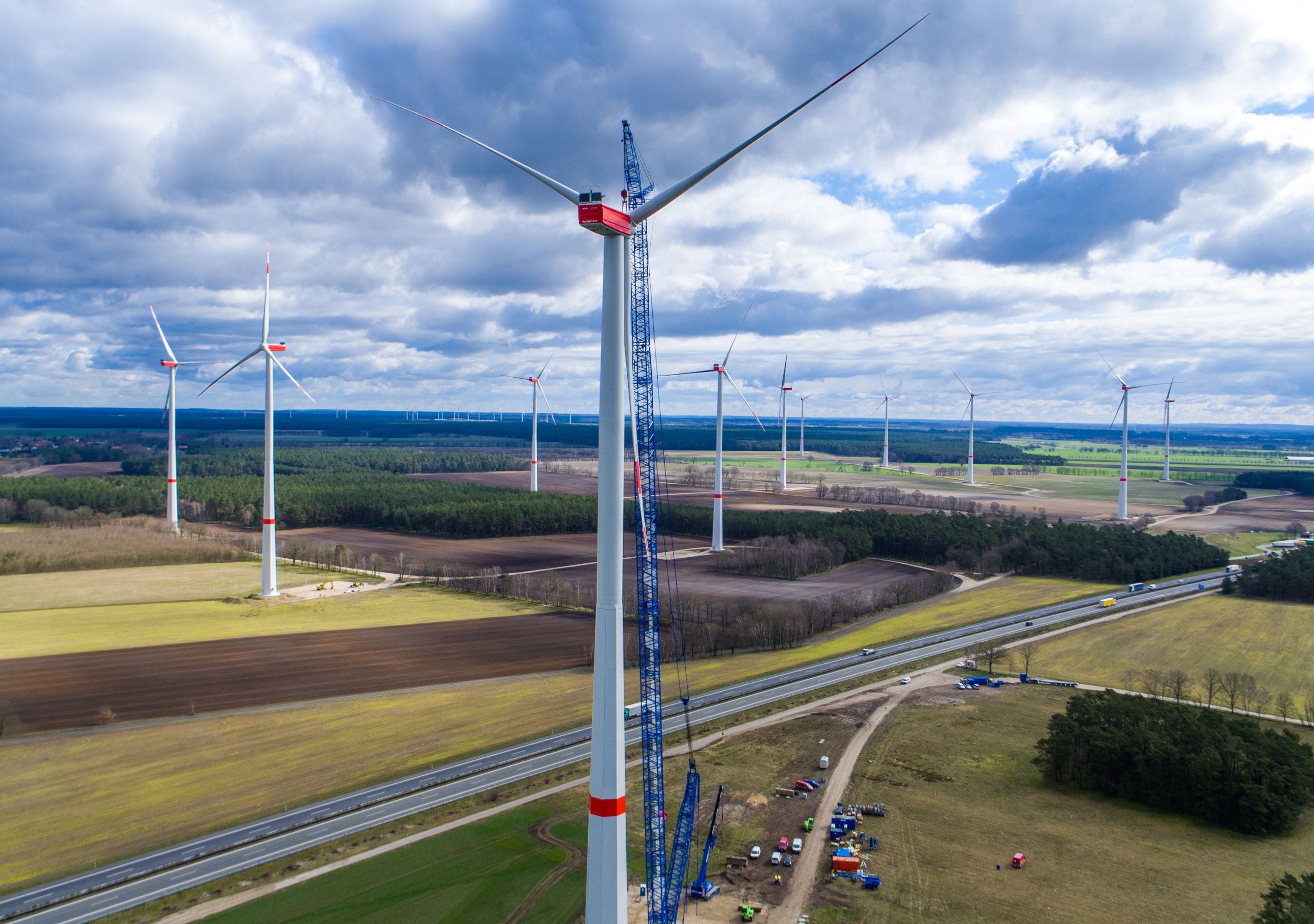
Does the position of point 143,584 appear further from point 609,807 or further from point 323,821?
point 609,807

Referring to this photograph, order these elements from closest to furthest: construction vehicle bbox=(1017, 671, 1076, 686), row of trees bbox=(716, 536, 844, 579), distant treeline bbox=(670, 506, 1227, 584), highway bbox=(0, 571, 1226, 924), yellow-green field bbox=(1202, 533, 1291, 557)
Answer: highway bbox=(0, 571, 1226, 924) < construction vehicle bbox=(1017, 671, 1076, 686) < distant treeline bbox=(670, 506, 1227, 584) < row of trees bbox=(716, 536, 844, 579) < yellow-green field bbox=(1202, 533, 1291, 557)

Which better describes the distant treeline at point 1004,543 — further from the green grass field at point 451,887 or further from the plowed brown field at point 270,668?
the green grass field at point 451,887

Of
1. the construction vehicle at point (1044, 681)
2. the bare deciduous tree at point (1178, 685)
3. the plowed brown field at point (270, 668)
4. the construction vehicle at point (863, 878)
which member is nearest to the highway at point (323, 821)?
the construction vehicle at point (1044, 681)

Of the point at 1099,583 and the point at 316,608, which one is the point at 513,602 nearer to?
the point at 316,608

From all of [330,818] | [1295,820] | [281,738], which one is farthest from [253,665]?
[1295,820]

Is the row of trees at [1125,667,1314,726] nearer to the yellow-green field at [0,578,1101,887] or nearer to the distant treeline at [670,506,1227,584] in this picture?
the yellow-green field at [0,578,1101,887]

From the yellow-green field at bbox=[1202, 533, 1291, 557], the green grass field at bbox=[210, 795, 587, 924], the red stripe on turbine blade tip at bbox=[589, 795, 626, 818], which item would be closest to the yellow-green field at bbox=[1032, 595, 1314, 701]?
the yellow-green field at bbox=[1202, 533, 1291, 557]
